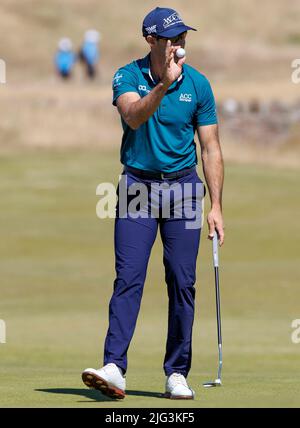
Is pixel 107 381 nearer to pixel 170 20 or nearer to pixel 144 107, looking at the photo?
pixel 144 107

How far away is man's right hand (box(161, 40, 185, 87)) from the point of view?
355 inches

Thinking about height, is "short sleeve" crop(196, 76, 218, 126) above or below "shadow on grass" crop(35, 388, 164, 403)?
above

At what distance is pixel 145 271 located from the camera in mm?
9562

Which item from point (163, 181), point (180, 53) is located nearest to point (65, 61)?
point (163, 181)

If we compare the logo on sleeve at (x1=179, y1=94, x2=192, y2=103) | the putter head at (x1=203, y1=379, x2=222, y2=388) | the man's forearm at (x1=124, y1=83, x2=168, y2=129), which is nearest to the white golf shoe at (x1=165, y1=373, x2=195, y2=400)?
the putter head at (x1=203, y1=379, x2=222, y2=388)

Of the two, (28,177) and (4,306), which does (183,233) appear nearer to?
(4,306)

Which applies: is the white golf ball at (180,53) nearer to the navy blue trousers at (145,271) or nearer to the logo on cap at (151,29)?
the logo on cap at (151,29)

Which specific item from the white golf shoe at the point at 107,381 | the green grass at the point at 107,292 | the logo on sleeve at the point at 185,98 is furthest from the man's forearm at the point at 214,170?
the white golf shoe at the point at 107,381

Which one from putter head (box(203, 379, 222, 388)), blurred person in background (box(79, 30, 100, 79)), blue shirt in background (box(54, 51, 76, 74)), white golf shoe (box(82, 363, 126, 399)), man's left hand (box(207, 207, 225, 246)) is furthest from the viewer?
blurred person in background (box(79, 30, 100, 79))

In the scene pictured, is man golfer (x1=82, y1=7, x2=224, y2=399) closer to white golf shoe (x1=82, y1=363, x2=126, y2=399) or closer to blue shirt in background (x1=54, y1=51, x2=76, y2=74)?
white golf shoe (x1=82, y1=363, x2=126, y2=399)

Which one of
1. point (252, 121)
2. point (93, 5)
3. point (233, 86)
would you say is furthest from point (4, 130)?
point (93, 5)

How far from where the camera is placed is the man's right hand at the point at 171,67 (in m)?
9.01

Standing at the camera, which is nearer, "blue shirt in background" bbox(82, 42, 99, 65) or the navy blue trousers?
the navy blue trousers

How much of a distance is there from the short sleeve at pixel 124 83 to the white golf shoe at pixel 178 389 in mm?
1918
